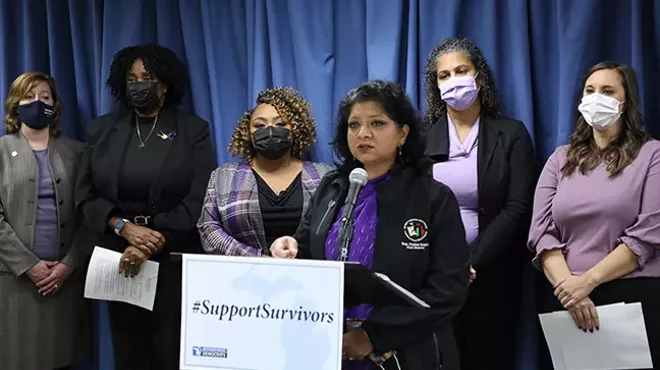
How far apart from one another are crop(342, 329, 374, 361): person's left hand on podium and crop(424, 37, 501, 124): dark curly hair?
1292 mm

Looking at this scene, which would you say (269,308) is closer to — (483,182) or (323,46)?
(483,182)

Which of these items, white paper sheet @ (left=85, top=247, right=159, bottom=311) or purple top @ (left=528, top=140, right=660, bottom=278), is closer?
purple top @ (left=528, top=140, right=660, bottom=278)

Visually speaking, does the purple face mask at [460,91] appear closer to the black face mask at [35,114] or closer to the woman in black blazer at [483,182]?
the woman in black blazer at [483,182]

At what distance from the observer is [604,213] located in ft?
7.52

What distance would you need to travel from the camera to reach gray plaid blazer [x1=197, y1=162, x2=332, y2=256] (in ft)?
8.43

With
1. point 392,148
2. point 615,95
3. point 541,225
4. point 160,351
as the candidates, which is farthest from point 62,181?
point 615,95

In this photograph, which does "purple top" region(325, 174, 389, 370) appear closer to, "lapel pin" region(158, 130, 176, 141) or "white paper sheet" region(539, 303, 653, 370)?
"white paper sheet" region(539, 303, 653, 370)

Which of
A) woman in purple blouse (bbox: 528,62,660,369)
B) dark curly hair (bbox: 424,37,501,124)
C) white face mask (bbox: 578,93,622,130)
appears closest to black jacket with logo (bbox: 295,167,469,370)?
woman in purple blouse (bbox: 528,62,660,369)

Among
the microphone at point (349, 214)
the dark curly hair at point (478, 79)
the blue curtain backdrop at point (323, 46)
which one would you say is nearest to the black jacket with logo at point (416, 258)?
the microphone at point (349, 214)

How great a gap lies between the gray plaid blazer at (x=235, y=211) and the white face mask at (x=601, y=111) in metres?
1.01

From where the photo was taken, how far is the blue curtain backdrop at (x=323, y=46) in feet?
8.86

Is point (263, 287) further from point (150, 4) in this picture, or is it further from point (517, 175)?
point (150, 4)

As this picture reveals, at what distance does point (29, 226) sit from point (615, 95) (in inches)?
96.0

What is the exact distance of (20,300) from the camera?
3.03 meters
